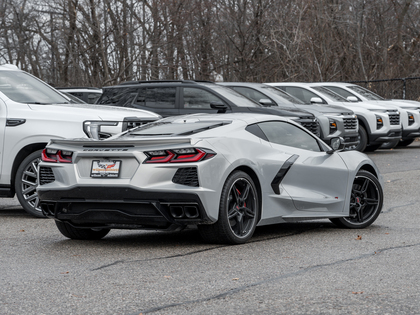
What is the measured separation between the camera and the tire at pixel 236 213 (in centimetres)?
692

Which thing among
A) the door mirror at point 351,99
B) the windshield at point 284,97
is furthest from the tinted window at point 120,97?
the door mirror at point 351,99

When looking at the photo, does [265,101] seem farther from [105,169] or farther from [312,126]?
[105,169]

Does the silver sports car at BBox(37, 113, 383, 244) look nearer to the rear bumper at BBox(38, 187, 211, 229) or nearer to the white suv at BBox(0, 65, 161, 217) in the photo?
the rear bumper at BBox(38, 187, 211, 229)

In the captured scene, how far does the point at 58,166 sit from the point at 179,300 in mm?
2755

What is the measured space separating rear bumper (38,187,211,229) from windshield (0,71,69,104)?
3.38m

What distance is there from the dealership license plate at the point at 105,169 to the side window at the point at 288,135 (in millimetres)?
1827

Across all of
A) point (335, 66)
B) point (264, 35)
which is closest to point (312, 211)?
point (335, 66)

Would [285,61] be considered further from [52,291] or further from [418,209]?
[52,291]

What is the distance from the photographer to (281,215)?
7.66 meters

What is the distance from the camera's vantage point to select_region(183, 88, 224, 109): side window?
15.5 metres

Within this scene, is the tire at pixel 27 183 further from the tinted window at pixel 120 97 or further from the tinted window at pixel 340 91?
the tinted window at pixel 340 91

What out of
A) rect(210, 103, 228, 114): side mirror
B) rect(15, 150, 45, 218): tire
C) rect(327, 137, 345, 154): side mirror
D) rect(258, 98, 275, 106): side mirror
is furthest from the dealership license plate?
rect(258, 98, 275, 106): side mirror

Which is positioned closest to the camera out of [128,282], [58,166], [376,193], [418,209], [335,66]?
[128,282]

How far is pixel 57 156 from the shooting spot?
7.29 meters
